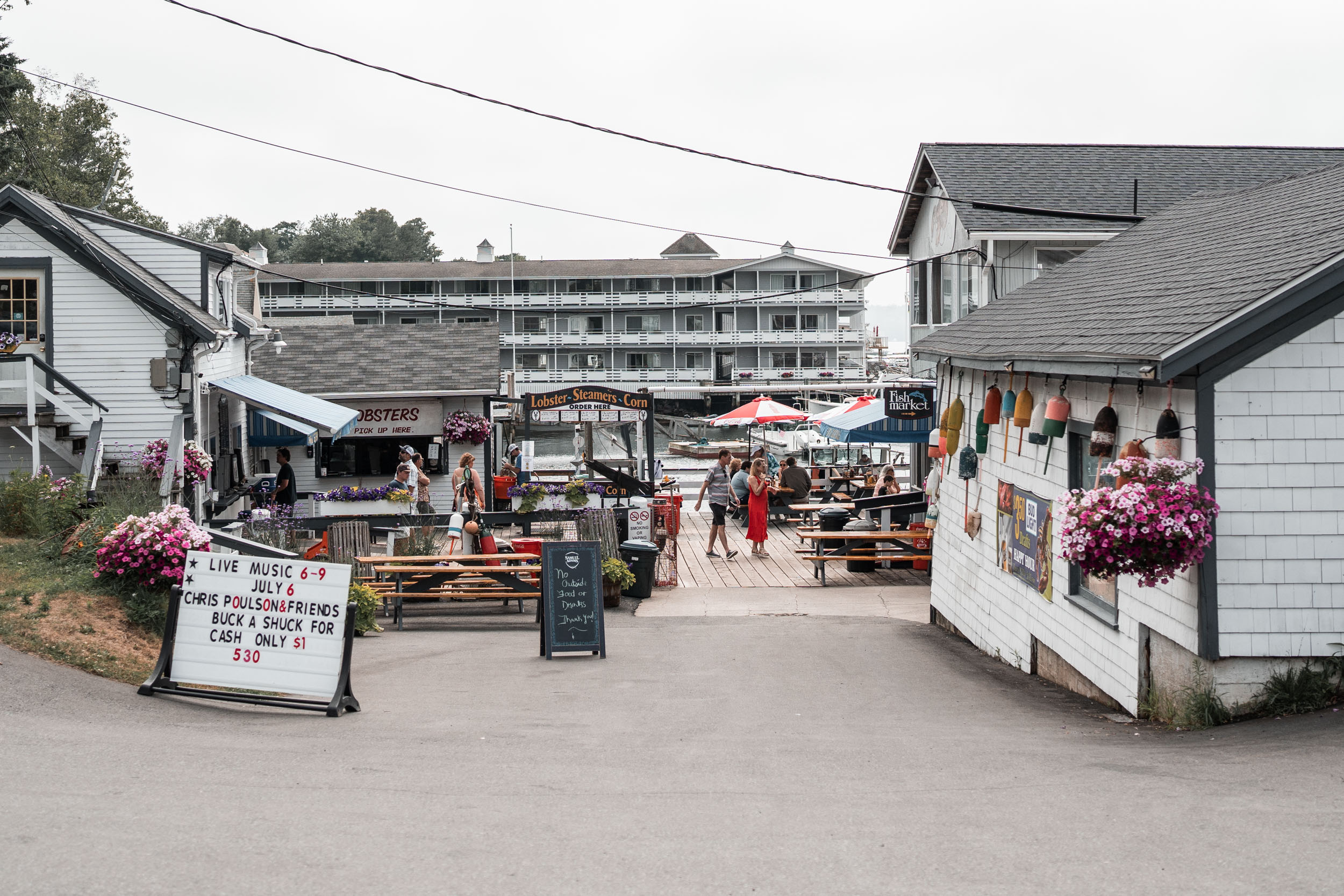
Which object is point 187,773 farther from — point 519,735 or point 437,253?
point 437,253

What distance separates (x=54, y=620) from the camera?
1016 centimetres

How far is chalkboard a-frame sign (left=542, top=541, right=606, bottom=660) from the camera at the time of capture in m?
12.6

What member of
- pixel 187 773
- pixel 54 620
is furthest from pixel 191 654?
pixel 187 773

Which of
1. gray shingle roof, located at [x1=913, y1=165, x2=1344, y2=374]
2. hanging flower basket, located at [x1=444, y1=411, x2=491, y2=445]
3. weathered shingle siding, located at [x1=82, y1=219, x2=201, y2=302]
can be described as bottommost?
hanging flower basket, located at [x1=444, y1=411, x2=491, y2=445]

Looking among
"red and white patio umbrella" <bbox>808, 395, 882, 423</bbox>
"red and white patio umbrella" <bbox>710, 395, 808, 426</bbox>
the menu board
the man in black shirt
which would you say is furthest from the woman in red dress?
the man in black shirt

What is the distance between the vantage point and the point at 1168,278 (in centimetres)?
1057

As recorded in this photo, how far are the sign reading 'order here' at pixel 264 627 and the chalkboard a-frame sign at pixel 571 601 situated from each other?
353cm

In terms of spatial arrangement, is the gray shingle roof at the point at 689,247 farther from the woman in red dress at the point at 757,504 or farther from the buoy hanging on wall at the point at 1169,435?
the buoy hanging on wall at the point at 1169,435

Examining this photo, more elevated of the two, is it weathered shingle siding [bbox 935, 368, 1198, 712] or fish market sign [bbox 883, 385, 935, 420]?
fish market sign [bbox 883, 385, 935, 420]

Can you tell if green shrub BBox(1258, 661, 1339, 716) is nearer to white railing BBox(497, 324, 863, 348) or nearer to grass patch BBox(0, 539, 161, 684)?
grass patch BBox(0, 539, 161, 684)

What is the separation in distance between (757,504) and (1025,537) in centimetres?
957

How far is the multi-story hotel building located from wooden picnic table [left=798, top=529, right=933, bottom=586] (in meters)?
52.5

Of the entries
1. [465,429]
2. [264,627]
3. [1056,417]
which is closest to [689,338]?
[465,429]

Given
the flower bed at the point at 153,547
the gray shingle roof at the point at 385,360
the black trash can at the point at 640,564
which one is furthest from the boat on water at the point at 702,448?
the flower bed at the point at 153,547
